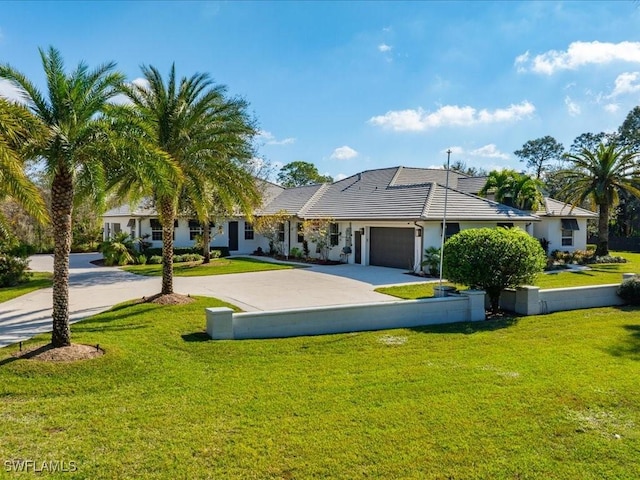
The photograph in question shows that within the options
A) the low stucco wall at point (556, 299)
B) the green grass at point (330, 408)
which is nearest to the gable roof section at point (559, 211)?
the low stucco wall at point (556, 299)

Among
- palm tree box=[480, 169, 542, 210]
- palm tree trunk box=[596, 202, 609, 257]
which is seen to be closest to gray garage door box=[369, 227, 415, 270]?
palm tree box=[480, 169, 542, 210]

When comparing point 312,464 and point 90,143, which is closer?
point 312,464

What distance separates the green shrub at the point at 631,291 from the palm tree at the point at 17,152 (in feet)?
50.2

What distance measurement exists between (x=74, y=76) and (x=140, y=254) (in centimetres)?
2027

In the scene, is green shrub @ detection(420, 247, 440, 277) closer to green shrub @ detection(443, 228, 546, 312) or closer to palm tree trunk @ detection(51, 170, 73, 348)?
green shrub @ detection(443, 228, 546, 312)

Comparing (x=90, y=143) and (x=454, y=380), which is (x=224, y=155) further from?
(x=454, y=380)

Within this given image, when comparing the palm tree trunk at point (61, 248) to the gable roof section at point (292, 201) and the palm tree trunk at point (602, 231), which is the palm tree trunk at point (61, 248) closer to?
the gable roof section at point (292, 201)

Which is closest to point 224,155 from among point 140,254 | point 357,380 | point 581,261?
point 357,380

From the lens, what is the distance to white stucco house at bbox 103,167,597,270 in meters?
22.4

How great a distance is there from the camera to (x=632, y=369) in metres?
8.16

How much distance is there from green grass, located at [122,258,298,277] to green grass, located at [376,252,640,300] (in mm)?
8475

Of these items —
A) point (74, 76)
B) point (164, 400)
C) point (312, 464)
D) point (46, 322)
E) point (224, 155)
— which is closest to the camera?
point (312, 464)

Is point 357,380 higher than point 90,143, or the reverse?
point 90,143

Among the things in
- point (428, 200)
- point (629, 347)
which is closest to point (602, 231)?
point (428, 200)
